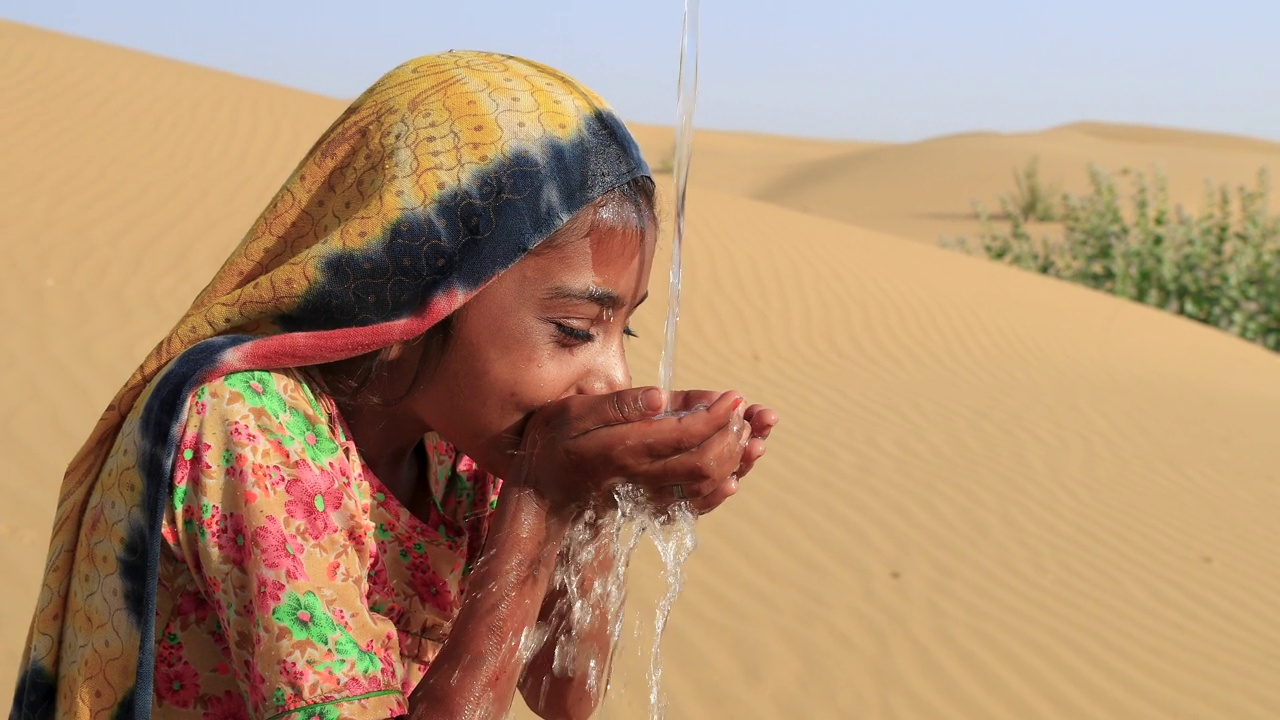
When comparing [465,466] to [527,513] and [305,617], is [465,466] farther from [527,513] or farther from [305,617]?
[305,617]

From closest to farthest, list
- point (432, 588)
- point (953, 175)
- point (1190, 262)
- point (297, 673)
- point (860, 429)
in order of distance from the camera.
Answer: point (297, 673) < point (432, 588) < point (860, 429) < point (1190, 262) < point (953, 175)

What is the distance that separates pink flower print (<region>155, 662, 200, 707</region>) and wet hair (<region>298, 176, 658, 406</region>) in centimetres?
39

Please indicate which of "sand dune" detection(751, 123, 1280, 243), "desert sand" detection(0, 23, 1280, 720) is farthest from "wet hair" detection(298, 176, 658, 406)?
"sand dune" detection(751, 123, 1280, 243)

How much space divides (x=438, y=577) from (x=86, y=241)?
724 centimetres

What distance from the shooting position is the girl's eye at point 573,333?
1.65 m

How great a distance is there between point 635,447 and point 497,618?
11.2 inches

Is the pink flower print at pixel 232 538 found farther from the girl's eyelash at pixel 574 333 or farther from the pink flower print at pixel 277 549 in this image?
the girl's eyelash at pixel 574 333

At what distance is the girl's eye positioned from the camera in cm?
165

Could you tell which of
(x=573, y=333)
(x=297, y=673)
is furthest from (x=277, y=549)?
(x=573, y=333)

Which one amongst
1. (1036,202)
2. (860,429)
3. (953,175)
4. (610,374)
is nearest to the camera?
(610,374)

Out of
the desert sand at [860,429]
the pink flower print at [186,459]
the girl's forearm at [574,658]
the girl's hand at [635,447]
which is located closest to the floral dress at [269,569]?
the pink flower print at [186,459]

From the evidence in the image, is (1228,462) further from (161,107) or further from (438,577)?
(161,107)

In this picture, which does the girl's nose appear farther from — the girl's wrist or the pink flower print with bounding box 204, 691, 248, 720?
the pink flower print with bounding box 204, 691, 248, 720

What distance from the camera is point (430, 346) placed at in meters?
1.66
